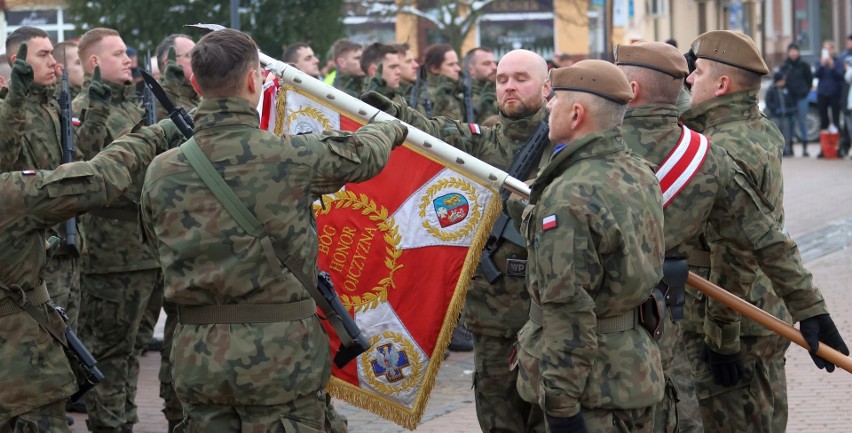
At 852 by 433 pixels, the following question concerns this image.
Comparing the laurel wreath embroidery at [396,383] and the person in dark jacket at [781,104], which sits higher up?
the laurel wreath embroidery at [396,383]

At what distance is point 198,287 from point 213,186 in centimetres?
37

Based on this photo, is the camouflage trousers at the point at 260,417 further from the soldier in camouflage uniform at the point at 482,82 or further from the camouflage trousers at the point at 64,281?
the soldier in camouflage uniform at the point at 482,82

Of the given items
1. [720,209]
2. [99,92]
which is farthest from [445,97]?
[720,209]

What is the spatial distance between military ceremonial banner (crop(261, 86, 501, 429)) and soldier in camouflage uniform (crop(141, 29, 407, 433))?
81cm

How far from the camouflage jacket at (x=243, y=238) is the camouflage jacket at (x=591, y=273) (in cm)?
74

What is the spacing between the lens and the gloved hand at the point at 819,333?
521cm

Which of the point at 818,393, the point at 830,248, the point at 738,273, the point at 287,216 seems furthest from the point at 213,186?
the point at 830,248

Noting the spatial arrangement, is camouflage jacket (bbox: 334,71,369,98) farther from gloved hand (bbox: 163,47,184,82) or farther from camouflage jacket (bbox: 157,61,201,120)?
gloved hand (bbox: 163,47,184,82)

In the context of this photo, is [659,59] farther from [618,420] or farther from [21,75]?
[21,75]

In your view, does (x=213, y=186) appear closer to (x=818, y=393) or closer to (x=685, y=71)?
(x=685, y=71)

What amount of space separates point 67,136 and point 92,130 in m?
0.15

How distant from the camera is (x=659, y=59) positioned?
5391 mm

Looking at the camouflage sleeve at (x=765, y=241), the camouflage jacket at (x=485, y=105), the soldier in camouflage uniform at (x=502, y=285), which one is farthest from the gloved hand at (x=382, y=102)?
the camouflage jacket at (x=485, y=105)

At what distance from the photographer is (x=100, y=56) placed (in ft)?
27.3
